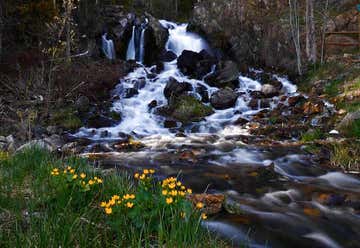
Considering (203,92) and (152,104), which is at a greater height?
(203,92)

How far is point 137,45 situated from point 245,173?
1816 centimetres

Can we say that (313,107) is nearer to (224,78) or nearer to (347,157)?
(224,78)

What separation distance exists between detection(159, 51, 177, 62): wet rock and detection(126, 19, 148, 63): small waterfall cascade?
1.33m

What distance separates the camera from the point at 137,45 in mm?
23828

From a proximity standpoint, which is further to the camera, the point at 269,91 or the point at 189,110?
the point at 269,91

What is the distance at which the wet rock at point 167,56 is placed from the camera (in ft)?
74.3

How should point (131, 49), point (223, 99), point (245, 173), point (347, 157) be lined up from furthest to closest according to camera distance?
1. point (131, 49)
2. point (223, 99)
3. point (347, 157)
4. point (245, 173)

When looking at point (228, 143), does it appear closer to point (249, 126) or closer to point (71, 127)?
point (249, 126)

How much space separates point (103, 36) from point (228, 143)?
51.9 ft

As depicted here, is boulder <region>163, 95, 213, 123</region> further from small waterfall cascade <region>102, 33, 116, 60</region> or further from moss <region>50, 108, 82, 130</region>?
small waterfall cascade <region>102, 33, 116, 60</region>

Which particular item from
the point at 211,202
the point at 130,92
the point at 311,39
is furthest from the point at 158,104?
the point at 211,202

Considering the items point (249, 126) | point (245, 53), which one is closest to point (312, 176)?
point (249, 126)

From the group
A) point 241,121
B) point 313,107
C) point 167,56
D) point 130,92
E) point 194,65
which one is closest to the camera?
point 313,107

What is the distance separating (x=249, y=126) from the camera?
42.9 feet
